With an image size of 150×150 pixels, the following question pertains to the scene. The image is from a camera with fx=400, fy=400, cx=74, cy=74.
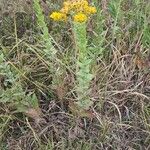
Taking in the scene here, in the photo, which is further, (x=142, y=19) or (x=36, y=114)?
(x=142, y=19)

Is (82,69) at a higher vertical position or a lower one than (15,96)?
higher

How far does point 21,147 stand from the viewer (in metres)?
2.31

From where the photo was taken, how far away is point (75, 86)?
92.3 inches

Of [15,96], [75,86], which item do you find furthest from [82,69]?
[15,96]

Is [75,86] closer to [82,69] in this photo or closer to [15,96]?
[82,69]

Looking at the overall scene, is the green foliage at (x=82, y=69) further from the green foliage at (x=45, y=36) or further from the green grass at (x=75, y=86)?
the green foliage at (x=45, y=36)

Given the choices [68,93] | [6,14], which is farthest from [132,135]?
[6,14]

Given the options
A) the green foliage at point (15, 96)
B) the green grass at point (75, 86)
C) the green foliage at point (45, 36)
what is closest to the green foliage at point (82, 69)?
the green grass at point (75, 86)

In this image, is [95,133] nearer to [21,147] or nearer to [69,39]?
[21,147]

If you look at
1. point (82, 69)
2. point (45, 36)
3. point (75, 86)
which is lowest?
point (75, 86)

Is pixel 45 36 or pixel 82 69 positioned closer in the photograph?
pixel 82 69

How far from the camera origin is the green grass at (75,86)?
233cm

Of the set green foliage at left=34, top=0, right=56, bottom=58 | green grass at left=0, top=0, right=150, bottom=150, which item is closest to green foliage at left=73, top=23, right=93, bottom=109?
green grass at left=0, top=0, right=150, bottom=150

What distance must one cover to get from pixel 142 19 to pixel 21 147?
1248mm
